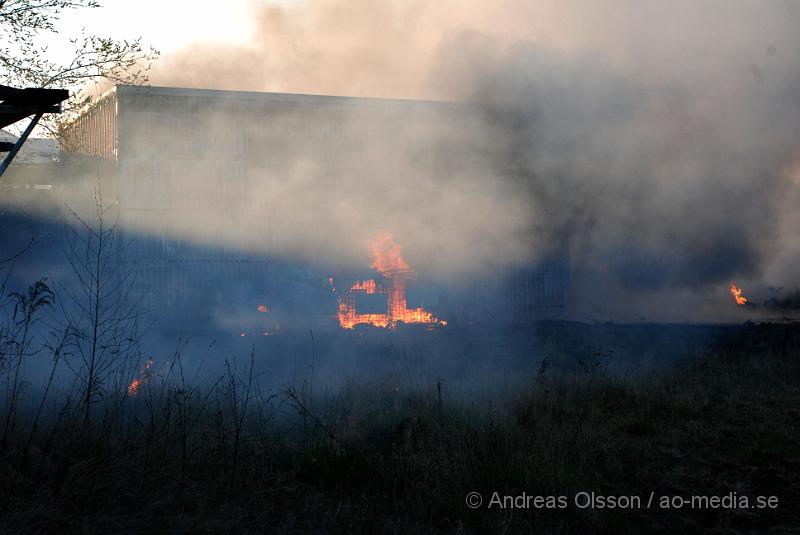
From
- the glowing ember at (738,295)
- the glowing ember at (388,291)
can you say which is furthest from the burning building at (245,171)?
the glowing ember at (738,295)

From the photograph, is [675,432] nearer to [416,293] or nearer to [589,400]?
[589,400]

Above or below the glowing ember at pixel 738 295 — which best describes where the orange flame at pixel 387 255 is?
above

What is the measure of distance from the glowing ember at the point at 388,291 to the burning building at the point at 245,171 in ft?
0.07

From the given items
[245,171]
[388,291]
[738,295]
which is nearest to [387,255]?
[388,291]

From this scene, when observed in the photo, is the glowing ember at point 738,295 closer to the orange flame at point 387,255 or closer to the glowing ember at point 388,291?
the glowing ember at point 388,291

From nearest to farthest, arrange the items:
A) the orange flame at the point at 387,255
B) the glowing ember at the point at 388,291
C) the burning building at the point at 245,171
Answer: the glowing ember at the point at 388,291
the burning building at the point at 245,171
the orange flame at the point at 387,255

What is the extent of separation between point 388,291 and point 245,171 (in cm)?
387

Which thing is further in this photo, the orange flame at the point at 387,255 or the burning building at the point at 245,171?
the orange flame at the point at 387,255

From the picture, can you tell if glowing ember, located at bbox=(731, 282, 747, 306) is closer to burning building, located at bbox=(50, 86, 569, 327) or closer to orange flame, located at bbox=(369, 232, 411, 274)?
burning building, located at bbox=(50, 86, 569, 327)

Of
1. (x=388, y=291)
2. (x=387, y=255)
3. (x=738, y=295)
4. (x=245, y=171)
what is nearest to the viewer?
(x=738, y=295)

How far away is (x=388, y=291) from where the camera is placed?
46.8 feet

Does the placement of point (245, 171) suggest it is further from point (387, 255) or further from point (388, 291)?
point (388, 291)

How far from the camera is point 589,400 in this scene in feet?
25.0

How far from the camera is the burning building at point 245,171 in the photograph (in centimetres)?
1401
